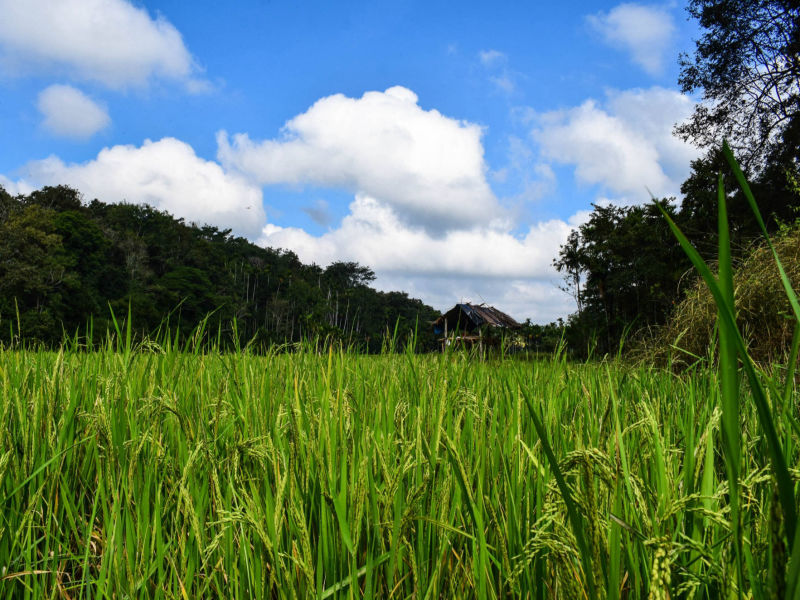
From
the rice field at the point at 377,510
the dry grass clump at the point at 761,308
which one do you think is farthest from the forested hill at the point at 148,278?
the rice field at the point at 377,510

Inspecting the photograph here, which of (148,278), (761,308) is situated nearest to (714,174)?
(761,308)

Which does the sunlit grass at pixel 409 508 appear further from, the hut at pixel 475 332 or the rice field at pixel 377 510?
the hut at pixel 475 332

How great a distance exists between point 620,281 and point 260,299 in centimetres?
5599

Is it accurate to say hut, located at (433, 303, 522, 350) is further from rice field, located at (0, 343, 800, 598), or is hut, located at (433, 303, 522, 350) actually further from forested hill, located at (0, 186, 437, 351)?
forested hill, located at (0, 186, 437, 351)

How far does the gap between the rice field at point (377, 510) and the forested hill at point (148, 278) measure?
512 inches

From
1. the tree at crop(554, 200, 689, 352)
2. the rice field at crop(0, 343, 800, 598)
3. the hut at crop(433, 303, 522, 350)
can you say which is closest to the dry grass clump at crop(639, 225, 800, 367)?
the hut at crop(433, 303, 522, 350)

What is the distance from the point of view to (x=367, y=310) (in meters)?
82.3

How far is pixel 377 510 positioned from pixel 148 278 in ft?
187

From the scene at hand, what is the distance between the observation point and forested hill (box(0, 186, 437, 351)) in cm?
3244

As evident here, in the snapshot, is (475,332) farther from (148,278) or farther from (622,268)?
(148,278)

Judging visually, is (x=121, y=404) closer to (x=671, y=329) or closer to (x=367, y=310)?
(x=671, y=329)

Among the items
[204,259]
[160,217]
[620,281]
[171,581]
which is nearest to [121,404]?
[171,581]

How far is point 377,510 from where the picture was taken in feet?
3.81

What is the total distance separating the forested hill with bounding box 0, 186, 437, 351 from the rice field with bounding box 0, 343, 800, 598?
13015 mm
